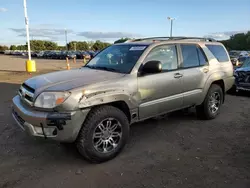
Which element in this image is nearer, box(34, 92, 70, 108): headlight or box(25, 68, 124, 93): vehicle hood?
box(34, 92, 70, 108): headlight

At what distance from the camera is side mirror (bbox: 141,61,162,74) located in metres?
3.83

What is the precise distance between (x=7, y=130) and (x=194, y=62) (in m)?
3.90

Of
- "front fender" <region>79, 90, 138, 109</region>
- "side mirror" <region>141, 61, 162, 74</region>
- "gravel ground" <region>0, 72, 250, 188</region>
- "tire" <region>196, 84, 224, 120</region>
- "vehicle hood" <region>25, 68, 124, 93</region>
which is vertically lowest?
"gravel ground" <region>0, 72, 250, 188</region>

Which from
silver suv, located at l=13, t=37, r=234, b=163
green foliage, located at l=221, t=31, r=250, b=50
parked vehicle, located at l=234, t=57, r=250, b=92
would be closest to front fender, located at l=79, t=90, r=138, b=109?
A: silver suv, located at l=13, t=37, r=234, b=163

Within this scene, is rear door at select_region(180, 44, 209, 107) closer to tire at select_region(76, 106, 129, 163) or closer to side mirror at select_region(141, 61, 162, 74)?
side mirror at select_region(141, 61, 162, 74)

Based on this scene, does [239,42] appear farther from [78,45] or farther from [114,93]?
[114,93]

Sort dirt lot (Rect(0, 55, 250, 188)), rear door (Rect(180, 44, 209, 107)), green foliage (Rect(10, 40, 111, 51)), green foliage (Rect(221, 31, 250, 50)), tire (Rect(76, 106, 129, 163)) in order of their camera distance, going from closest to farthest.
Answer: dirt lot (Rect(0, 55, 250, 188)), tire (Rect(76, 106, 129, 163)), rear door (Rect(180, 44, 209, 107)), green foliage (Rect(221, 31, 250, 50)), green foliage (Rect(10, 40, 111, 51))

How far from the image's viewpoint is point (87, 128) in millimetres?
3262

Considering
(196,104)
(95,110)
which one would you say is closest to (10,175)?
(95,110)

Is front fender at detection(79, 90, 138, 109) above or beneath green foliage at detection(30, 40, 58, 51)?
beneath

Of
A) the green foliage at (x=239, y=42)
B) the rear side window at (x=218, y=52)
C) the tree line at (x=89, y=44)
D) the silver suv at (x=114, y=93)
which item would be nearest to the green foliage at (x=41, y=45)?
the tree line at (x=89, y=44)

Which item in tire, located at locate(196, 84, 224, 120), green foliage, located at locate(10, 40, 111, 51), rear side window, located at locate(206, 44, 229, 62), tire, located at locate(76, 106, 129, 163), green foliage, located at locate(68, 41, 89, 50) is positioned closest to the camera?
tire, located at locate(76, 106, 129, 163)

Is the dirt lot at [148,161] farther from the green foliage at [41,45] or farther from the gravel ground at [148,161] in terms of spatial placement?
the green foliage at [41,45]

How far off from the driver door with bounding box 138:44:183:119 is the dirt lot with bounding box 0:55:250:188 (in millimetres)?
595
